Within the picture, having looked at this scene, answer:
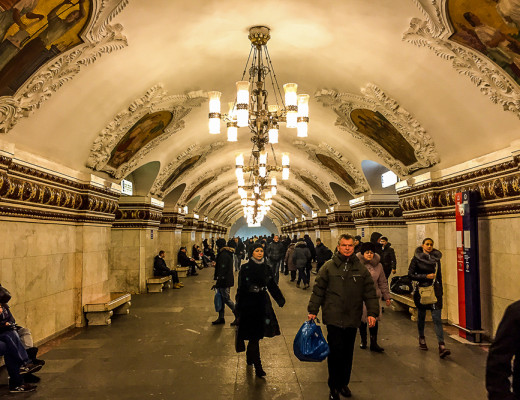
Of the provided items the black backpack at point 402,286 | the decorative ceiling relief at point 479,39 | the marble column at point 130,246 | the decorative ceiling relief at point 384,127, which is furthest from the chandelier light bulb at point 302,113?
the marble column at point 130,246

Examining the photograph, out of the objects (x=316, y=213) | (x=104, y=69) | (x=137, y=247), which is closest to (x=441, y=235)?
(x=104, y=69)

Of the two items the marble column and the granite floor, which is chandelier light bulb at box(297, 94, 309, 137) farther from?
the marble column

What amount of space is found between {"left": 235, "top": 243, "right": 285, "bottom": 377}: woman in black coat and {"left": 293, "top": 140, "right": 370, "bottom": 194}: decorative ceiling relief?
7.95 m

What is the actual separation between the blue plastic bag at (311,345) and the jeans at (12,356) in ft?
9.21

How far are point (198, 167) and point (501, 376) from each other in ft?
45.5

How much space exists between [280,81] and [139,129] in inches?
114

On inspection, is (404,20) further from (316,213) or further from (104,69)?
(316,213)

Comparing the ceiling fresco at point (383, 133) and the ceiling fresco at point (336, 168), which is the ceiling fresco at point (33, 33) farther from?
the ceiling fresco at point (336, 168)

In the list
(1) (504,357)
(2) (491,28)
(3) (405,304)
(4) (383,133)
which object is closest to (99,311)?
(3) (405,304)

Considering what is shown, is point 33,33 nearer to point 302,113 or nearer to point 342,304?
point 302,113

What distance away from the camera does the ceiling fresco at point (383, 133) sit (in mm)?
8773

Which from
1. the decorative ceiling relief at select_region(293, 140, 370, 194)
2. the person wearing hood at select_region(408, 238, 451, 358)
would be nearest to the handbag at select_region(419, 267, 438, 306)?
the person wearing hood at select_region(408, 238, 451, 358)

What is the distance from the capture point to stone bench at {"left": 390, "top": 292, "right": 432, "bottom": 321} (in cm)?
827

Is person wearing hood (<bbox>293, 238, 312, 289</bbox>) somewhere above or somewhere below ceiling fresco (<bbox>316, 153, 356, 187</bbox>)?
below
